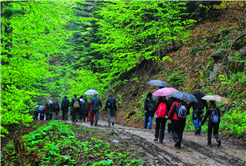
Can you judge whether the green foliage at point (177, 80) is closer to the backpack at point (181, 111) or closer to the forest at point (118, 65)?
the forest at point (118, 65)

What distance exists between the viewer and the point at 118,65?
17.8m

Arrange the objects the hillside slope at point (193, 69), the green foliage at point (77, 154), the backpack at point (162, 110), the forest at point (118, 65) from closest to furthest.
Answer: the green foliage at point (77, 154) < the forest at point (118, 65) < the backpack at point (162, 110) < the hillside slope at point (193, 69)

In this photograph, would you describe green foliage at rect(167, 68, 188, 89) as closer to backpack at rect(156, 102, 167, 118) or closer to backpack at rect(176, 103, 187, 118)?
backpack at rect(156, 102, 167, 118)

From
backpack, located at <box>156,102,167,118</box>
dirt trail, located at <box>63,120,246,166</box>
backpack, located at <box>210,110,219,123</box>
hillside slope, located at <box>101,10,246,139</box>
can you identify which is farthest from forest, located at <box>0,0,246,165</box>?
backpack, located at <box>156,102,167,118</box>

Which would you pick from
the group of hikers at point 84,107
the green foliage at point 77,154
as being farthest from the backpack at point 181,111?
the group of hikers at point 84,107

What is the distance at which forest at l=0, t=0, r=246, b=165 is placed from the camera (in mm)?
6488

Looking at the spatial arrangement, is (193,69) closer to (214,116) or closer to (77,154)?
(214,116)

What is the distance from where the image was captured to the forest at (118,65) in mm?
6488

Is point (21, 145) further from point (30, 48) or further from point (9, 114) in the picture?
point (30, 48)

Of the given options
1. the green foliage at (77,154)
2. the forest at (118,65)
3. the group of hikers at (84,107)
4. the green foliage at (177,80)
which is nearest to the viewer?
the green foliage at (77,154)

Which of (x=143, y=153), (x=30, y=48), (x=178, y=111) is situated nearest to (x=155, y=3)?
(x=30, y=48)

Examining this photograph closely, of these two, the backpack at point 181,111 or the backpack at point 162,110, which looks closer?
the backpack at point 181,111

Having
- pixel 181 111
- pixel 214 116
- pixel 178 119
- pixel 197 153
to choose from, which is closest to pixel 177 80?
pixel 214 116

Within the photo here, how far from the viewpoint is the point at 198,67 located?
1528 cm
